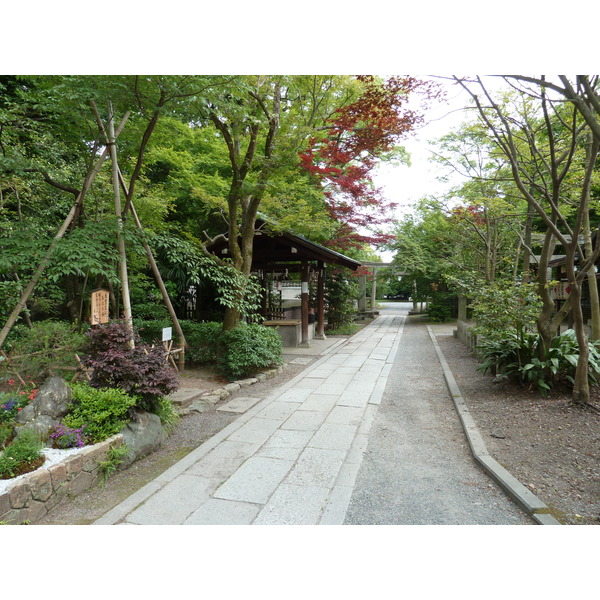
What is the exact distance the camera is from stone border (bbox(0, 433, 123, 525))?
232 centimetres

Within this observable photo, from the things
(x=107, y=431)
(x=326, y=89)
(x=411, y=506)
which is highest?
(x=326, y=89)

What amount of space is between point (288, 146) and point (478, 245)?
743cm

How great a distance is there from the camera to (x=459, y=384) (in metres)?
6.03

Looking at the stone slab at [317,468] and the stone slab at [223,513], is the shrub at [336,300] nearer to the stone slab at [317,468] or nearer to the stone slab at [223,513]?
the stone slab at [317,468]

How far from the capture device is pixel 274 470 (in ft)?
10.3

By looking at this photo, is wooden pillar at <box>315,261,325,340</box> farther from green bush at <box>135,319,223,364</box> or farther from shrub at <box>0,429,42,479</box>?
shrub at <box>0,429,42,479</box>

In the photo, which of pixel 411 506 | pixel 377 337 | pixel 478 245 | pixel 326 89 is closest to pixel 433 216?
pixel 478 245

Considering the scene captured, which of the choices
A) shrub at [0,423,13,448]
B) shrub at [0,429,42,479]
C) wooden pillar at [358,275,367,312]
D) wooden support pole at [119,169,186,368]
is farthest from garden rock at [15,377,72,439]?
wooden pillar at [358,275,367,312]

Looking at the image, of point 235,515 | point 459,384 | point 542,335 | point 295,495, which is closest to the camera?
point 235,515

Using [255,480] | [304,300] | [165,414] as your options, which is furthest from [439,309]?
[255,480]

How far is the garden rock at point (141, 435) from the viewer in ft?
10.8

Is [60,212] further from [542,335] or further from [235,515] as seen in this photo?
[542,335]

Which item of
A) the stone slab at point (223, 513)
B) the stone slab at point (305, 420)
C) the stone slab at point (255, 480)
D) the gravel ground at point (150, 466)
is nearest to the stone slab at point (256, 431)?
the stone slab at point (305, 420)

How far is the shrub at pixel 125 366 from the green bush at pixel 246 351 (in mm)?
2377
